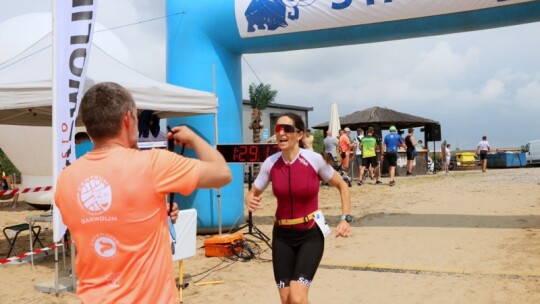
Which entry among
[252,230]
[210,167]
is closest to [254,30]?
[252,230]

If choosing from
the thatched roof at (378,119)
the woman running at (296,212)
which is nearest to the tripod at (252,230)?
the woman running at (296,212)

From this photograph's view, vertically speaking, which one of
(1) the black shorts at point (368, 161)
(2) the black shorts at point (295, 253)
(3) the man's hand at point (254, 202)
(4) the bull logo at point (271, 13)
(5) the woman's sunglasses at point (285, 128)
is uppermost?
(4) the bull logo at point (271, 13)

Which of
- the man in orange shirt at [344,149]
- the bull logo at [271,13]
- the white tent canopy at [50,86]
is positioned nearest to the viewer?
the white tent canopy at [50,86]

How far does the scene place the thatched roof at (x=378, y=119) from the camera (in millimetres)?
24078

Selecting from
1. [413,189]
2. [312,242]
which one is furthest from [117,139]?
[413,189]

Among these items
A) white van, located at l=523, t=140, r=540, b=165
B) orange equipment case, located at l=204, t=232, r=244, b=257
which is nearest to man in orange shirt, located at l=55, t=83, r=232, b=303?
orange equipment case, located at l=204, t=232, r=244, b=257

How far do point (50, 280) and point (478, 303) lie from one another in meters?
5.20

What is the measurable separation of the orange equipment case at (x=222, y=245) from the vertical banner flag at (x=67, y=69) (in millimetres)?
2499

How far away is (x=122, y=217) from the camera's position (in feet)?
5.41

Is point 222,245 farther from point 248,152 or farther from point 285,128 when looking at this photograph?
point 285,128

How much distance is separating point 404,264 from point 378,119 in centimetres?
1872

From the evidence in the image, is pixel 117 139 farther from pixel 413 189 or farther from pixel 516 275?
pixel 413 189

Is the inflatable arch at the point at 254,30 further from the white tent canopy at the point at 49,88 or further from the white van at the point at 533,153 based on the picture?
the white van at the point at 533,153

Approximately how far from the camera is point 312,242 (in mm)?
3627
